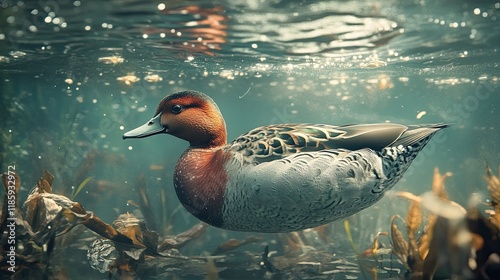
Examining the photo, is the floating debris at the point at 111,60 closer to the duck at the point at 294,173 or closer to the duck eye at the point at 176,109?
the duck eye at the point at 176,109

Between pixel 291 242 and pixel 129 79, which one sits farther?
pixel 129 79

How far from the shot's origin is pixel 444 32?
8.95m

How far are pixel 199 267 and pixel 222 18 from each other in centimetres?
468

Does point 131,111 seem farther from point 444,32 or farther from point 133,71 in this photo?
point 444,32

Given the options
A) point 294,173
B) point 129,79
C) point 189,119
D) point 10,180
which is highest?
point 189,119

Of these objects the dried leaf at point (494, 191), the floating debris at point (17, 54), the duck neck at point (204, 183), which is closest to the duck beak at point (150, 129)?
the duck neck at point (204, 183)

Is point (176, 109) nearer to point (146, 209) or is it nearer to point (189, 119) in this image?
point (189, 119)

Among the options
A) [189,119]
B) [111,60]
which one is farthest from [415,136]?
[111,60]

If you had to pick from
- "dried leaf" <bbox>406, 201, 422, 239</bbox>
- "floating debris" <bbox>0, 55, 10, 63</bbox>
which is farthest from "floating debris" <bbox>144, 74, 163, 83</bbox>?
"dried leaf" <bbox>406, 201, 422, 239</bbox>

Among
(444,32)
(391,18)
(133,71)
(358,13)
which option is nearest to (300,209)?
(358,13)

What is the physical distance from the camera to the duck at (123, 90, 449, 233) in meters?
4.13

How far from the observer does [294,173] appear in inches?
162

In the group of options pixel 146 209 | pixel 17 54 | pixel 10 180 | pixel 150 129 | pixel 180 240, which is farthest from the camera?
pixel 17 54

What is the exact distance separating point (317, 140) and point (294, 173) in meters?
0.53
